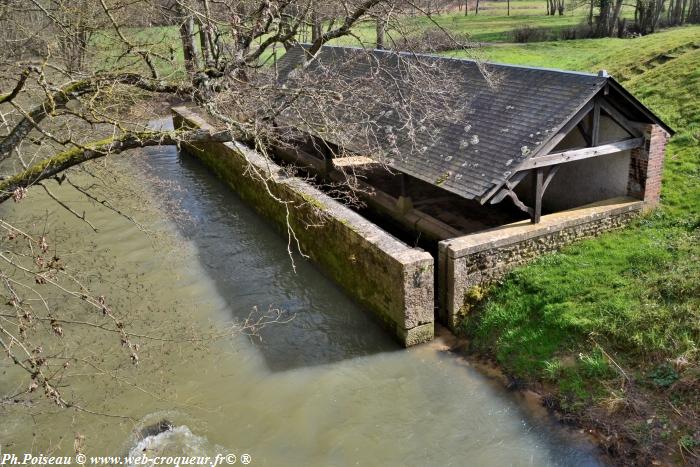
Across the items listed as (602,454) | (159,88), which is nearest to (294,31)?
(159,88)

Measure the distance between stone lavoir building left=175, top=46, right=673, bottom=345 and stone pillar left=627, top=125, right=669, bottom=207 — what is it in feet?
0.06

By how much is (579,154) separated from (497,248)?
196 cm

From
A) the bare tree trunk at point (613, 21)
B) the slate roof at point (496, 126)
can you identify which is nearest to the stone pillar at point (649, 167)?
the slate roof at point (496, 126)

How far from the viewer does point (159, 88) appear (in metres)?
7.03

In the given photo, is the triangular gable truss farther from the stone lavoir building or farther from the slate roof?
the slate roof

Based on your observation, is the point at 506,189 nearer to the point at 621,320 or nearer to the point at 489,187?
the point at 489,187

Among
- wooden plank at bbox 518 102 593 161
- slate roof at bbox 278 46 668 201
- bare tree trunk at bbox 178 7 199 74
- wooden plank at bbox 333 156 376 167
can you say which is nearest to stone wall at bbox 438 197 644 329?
slate roof at bbox 278 46 668 201

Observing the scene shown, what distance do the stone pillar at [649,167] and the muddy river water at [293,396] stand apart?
451cm

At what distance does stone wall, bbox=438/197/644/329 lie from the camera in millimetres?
8453

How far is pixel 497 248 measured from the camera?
868 cm

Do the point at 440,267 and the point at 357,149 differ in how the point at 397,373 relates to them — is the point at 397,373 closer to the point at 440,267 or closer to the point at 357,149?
the point at 440,267

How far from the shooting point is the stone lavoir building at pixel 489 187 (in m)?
8.45

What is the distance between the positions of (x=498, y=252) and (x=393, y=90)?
4910mm

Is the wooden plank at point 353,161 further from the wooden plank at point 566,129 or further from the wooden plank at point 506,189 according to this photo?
the wooden plank at point 566,129
